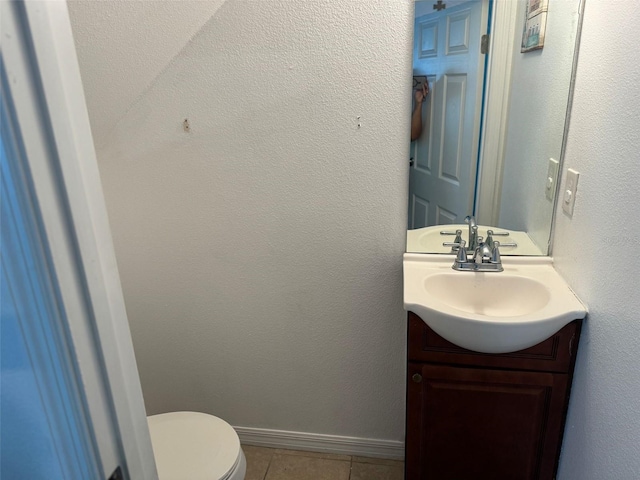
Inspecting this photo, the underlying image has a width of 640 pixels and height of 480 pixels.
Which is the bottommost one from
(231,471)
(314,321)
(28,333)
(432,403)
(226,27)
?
(231,471)

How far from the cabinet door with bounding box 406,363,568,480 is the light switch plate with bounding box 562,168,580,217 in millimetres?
484

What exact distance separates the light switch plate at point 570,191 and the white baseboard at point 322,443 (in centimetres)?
110

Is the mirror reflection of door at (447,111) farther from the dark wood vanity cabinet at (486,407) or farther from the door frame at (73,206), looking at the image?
the door frame at (73,206)

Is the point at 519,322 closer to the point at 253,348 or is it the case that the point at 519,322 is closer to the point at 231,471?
the point at 231,471

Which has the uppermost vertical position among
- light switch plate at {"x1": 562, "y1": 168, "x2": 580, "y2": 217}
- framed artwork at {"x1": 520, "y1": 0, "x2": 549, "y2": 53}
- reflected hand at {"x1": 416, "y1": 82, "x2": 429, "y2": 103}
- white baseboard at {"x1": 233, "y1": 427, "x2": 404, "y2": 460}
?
framed artwork at {"x1": 520, "y1": 0, "x2": 549, "y2": 53}

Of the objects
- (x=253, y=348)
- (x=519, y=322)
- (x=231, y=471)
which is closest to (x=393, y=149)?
(x=519, y=322)

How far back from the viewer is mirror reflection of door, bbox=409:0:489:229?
4.66 ft

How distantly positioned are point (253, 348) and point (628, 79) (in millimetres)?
1467

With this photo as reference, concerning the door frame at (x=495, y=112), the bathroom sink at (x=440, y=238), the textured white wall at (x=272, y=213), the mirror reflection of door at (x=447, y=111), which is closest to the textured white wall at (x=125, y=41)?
the textured white wall at (x=272, y=213)

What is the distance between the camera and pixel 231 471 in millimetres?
1371

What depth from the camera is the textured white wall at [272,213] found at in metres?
1.46

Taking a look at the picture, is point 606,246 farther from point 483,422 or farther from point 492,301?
point 483,422

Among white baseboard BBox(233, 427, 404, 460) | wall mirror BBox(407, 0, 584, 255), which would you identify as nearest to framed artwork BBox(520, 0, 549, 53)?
wall mirror BBox(407, 0, 584, 255)

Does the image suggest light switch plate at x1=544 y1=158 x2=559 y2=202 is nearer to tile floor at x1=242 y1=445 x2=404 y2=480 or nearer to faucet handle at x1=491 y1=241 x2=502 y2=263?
faucet handle at x1=491 y1=241 x2=502 y2=263
